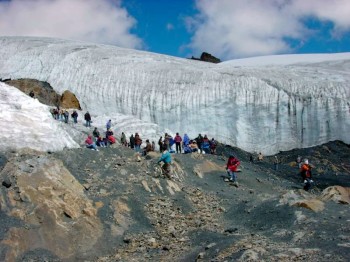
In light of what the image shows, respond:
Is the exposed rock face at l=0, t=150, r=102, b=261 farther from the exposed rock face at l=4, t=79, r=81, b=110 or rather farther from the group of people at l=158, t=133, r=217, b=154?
the exposed rock face at l=4, t=79, r=81, b=110

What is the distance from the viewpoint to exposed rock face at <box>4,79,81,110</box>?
35.3 meters

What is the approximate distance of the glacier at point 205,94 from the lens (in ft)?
110

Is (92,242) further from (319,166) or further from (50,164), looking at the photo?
(319,166)

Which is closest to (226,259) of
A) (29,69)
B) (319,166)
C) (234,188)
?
(234,188)

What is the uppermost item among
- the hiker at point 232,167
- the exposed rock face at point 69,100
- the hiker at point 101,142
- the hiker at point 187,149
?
the exposed rock face at point 69,100

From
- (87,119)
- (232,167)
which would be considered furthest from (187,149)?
(87,119)

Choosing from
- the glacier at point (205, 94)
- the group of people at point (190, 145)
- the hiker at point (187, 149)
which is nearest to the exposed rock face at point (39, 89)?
the glacier at point (205, 94)

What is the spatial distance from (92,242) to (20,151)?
538cm

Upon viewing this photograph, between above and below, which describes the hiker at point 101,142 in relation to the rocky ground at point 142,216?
above

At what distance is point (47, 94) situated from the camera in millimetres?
35969

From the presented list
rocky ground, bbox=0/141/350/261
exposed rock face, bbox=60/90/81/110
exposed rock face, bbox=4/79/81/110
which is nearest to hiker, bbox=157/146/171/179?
rocky ground, bbox=0/141/350/261

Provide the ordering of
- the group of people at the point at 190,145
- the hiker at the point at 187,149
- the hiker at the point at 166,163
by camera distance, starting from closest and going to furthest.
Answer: the hiker at the point at 166,163 → the hiker at the point at 187,149 → the group of people at the point at 190,145

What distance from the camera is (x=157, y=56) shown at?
143ft

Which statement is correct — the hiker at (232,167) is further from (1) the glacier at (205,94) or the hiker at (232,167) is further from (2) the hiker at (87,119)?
(1) the glacier at (205,94)
